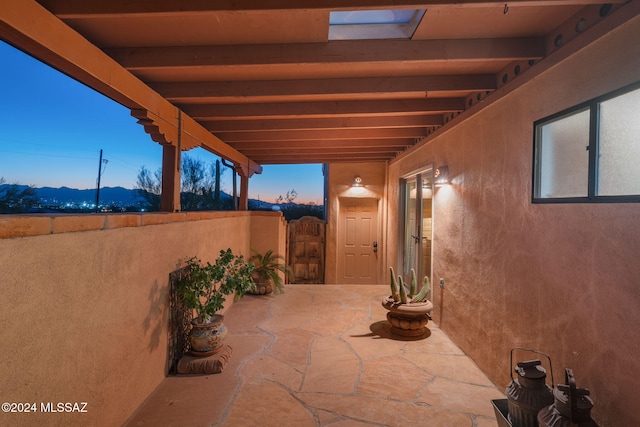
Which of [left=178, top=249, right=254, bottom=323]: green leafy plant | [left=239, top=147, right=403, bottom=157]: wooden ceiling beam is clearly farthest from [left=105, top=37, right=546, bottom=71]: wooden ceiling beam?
[left=239, top=147, right=403, bottom=157]: wooden ceiling beam

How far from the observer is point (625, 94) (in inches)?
59.9

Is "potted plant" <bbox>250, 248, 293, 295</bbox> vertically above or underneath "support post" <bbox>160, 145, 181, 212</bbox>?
underneath

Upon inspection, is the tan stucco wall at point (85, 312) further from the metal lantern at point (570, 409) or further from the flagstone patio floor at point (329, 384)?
the metal lantern at point (570, 409)

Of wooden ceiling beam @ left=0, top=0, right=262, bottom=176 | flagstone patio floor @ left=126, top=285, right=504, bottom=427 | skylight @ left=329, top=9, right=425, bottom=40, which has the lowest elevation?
flagstone patio floor @ left=126, top=285, right=504, bottom=427

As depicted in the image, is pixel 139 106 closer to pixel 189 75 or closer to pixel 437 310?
pixel 189 75

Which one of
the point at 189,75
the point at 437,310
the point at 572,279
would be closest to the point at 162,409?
the point at 189,75

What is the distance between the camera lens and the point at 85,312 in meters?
1.63

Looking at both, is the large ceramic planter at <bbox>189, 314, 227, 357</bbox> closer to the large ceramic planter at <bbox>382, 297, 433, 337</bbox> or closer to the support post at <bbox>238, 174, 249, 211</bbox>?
the large ceramic planter at <bbox>382, 297, 433, 337</bbox>

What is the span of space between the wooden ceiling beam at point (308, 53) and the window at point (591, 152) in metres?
0.70

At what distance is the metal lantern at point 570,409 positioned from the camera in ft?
4.38

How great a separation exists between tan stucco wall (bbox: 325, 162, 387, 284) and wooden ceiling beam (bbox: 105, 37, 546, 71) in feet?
17.0

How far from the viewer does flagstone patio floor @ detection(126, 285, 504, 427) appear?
83.7 inches

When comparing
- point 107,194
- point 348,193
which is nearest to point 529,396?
point 348,193

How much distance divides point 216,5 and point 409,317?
3313 millimetres
